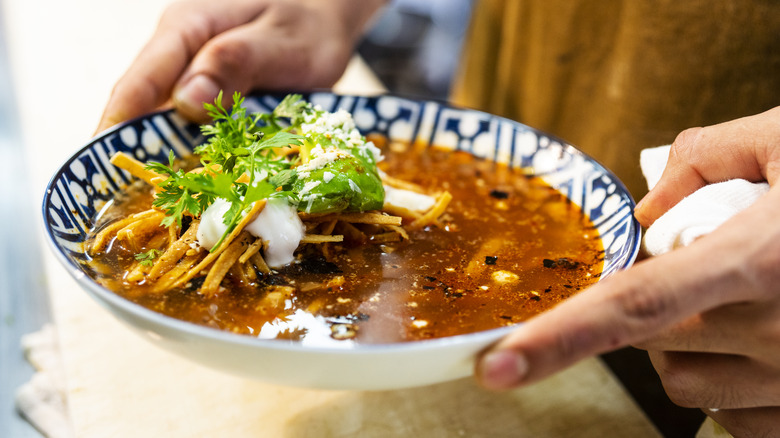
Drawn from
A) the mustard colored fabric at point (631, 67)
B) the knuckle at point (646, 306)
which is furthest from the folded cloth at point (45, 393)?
the mustard colored fabric at point (631, 67)

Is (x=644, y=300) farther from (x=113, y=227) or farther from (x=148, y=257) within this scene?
(x=113, y=227)

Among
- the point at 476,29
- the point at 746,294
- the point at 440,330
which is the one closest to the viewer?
the point at 746,294

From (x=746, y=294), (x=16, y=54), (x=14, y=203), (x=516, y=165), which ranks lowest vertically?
(x=14, y=203)

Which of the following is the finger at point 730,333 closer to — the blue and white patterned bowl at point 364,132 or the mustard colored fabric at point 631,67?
the blue and white patterned bowl at point 364,132

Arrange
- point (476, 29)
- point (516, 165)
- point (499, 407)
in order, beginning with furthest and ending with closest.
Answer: point (476, 29)
point (516, 165)
point (499, 407)

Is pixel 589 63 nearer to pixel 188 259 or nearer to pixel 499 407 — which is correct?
pixel 499 407

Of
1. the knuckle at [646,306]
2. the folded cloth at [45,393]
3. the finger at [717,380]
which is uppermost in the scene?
the knuckle at [646,306]

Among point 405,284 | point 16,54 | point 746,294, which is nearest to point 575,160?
point 405,284
